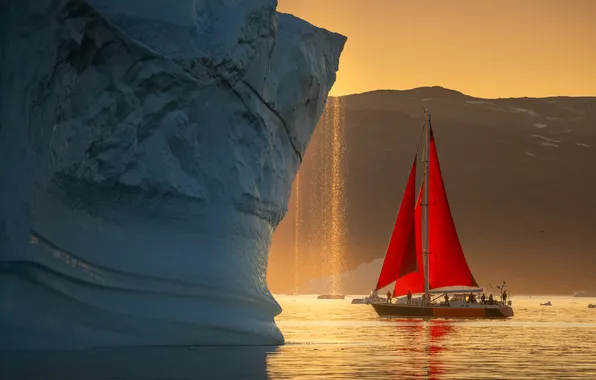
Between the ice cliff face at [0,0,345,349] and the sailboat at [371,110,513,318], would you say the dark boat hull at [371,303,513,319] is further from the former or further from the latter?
the ice cliff face at [0,0,345,349]

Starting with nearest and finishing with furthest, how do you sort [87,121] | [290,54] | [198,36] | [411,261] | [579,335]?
[87,121] → [198,36] → [290,54] → [579,335] → [411,261]

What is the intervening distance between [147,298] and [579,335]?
19.3m

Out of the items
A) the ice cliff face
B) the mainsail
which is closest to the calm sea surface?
the ice cliff face

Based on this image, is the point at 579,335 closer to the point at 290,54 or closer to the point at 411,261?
the point at 290,54

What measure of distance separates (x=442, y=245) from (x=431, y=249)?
55cm

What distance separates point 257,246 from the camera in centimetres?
2630

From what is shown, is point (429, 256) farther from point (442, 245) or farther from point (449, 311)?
point (449, 311)

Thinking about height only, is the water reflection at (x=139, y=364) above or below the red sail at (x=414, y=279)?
below

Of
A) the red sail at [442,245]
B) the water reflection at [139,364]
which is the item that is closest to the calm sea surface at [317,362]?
the water reflection at [139,364]

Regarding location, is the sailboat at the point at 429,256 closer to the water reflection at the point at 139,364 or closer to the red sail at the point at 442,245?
the red sail at the point at 442,245

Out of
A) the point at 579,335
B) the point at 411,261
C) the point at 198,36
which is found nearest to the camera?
A: the point at 198,36

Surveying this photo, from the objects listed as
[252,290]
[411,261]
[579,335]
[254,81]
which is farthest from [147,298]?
[411,261]

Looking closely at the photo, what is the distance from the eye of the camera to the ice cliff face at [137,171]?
73.3ft

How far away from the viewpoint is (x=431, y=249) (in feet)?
199
